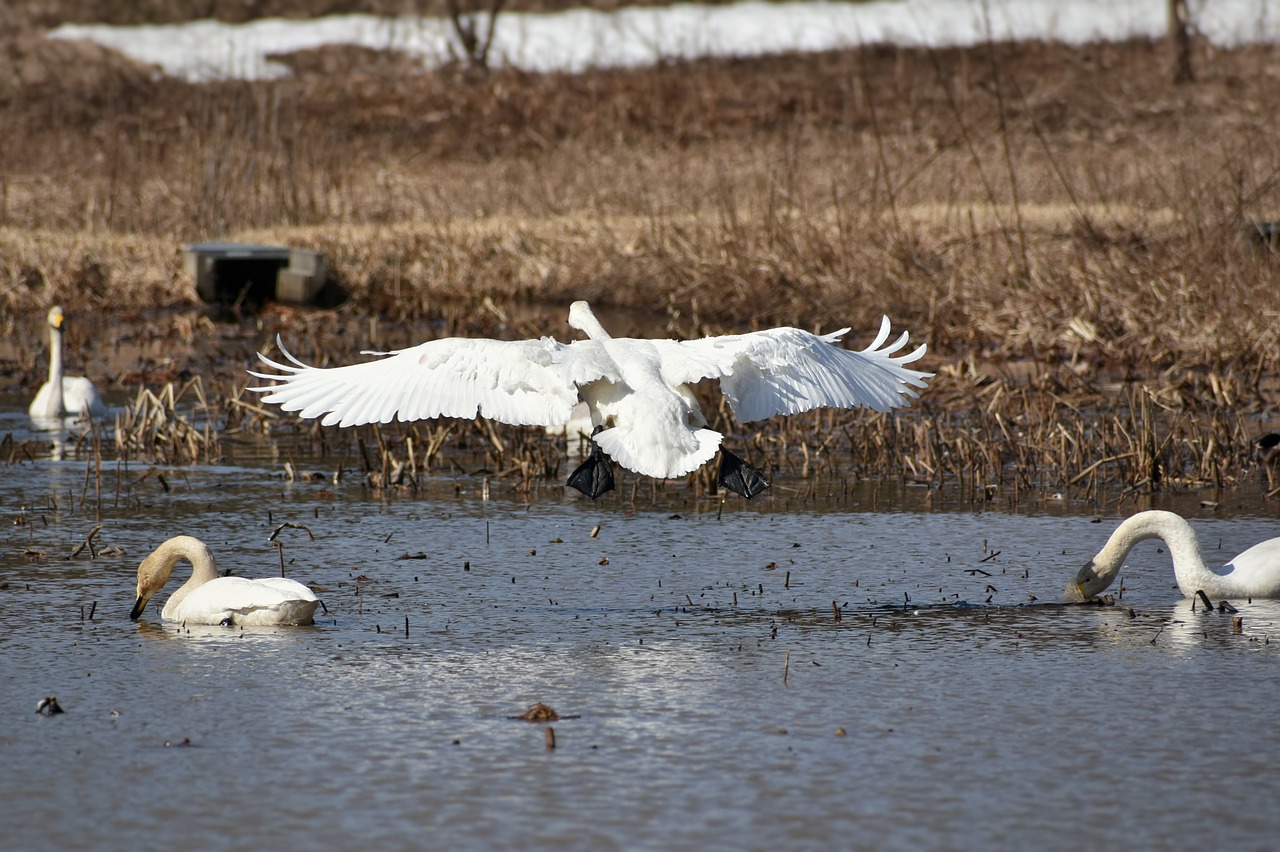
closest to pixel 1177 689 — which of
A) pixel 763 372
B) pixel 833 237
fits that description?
pixel 763 372

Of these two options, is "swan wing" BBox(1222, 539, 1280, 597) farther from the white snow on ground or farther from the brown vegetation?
the white snow on ground

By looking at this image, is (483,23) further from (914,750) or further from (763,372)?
(914,750)

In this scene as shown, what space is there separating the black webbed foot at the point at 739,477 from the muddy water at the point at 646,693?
0.30 metres

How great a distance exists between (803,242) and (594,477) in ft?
27.1

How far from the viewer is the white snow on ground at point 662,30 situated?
3822 centimetres

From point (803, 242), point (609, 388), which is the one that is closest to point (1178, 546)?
point (609, 388)

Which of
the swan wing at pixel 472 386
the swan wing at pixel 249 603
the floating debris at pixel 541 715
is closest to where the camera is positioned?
the floating debris at pixel 541 715

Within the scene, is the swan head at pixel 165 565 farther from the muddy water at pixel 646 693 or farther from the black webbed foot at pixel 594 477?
the black webbed foot at pixel 594 477

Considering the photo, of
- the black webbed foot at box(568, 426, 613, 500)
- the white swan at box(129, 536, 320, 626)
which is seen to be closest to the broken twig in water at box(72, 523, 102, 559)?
the white swan at box(129, 536, 320, 626)

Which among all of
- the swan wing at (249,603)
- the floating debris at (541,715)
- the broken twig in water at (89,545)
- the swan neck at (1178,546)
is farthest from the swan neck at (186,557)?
the swan neck at (1178,546)

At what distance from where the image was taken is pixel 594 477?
7.29 meters

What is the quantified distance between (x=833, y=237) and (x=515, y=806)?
1140 centimetres

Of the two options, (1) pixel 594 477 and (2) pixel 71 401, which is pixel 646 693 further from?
(2) pixel 71 401

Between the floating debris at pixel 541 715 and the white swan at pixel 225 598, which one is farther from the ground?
the white swan at pixel 225 598
